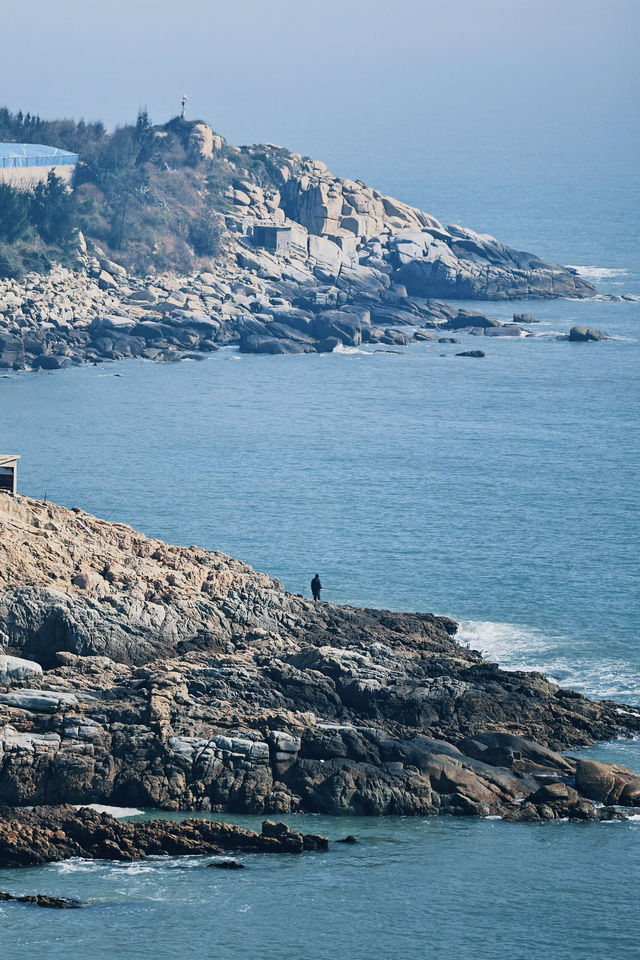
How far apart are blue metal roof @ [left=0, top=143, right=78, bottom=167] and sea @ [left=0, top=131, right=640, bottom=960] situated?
25.4 m

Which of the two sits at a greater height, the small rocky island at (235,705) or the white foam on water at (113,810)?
the small rocky island at (235,705)

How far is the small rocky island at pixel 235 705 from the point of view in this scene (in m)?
37.6

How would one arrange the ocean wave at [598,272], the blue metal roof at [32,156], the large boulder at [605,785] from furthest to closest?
1. the ocean wave at [598,272]
2. the blue metal roof at [32,156]
3. the large boulder at [605,785]

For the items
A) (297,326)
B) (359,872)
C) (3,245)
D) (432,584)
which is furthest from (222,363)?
(359,872)

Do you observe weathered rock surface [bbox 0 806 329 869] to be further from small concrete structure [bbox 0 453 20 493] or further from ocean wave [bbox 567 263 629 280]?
ocean wave [bbox 567 263 629 280]

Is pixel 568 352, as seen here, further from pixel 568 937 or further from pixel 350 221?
pixel 568 937

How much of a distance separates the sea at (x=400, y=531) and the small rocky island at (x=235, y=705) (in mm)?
1108

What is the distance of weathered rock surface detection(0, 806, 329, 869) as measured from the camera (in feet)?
115

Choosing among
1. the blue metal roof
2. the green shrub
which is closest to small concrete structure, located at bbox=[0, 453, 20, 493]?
the green shrub

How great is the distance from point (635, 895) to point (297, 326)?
252 ft

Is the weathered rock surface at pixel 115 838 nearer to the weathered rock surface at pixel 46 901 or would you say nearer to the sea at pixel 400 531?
the sea at pixel 400 531

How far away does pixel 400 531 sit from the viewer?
6538cm

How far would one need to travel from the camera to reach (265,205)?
12850 centimetres

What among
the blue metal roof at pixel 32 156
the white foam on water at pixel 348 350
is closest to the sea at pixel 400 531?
the white foam on water at pixel 348 350
